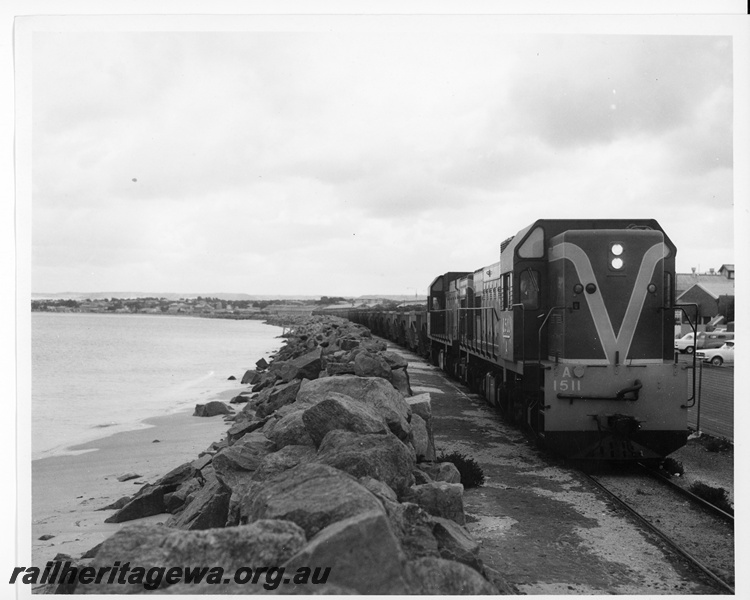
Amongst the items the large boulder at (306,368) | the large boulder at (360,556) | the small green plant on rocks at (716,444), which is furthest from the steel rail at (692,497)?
the large boulder at (306,368)

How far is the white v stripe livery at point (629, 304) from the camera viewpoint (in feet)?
30.9

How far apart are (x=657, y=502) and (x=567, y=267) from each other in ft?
11.2

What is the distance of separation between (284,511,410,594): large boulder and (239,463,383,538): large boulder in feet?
0.75

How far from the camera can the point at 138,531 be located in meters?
3.83

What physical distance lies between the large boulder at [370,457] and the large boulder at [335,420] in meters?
0.34

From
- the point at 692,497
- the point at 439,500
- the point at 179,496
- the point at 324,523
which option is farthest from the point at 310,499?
the point at 692,497

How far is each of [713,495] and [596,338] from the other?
2.58 m

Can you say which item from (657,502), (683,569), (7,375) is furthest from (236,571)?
(657,502)

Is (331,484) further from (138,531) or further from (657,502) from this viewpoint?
(657,502)

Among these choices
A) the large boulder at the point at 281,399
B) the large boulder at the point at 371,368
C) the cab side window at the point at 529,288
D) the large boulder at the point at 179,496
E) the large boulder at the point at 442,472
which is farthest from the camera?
the large boulder at the point at 371,368

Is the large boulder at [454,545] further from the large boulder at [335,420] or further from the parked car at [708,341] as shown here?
the parked car at [708,341]

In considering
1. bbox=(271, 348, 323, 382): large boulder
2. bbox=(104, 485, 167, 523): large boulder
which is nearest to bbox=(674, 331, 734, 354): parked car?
bbox=(271, 348, 323, 382): large boulder

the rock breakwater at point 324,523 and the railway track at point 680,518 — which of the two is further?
the railway track at point 680,518

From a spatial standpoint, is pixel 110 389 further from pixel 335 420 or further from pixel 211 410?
pixel 335 420
